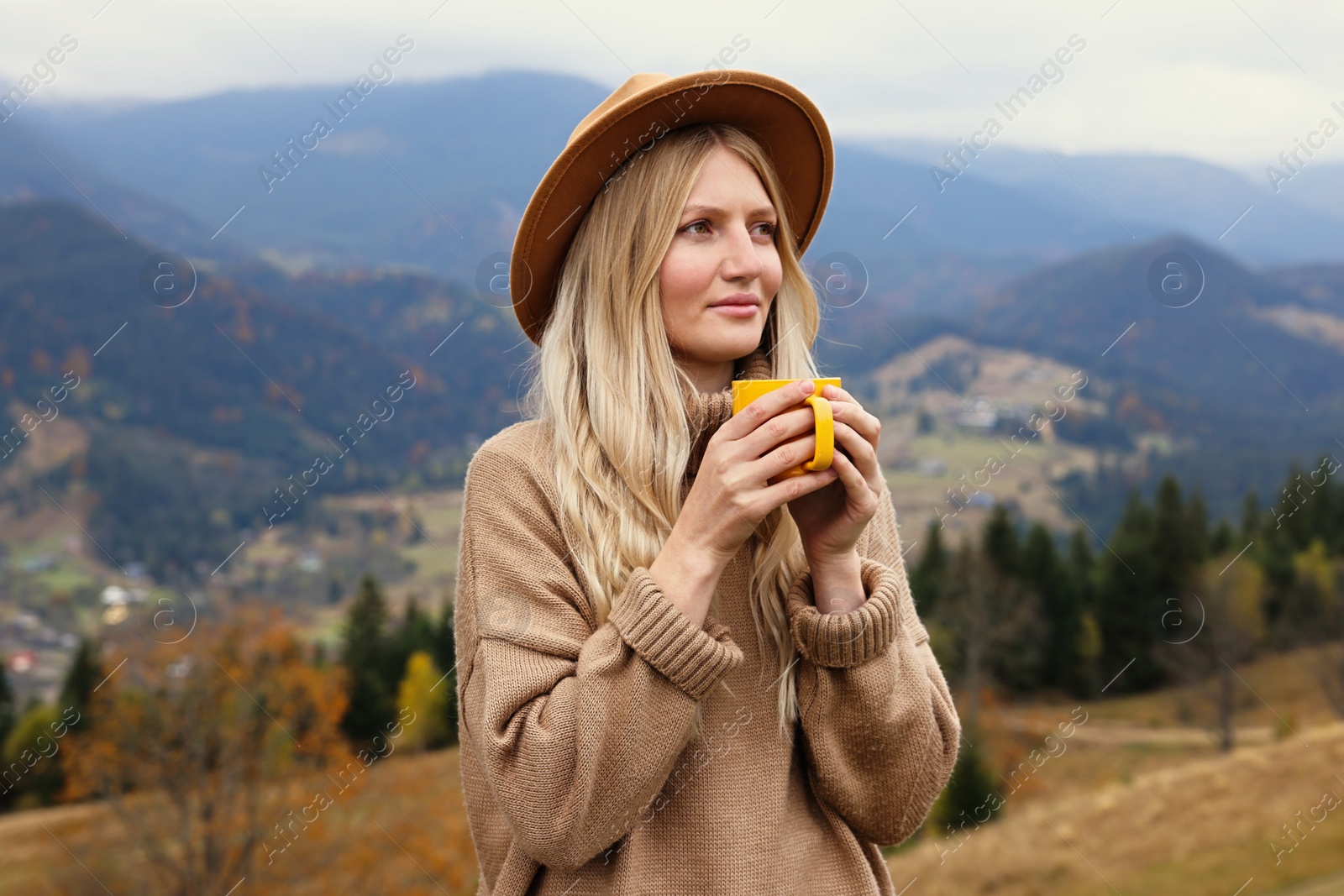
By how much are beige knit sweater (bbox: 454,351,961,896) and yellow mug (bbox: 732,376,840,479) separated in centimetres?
25

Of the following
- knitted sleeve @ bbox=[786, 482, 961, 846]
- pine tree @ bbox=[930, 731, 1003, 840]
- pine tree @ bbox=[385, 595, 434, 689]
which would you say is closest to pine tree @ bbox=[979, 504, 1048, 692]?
pine tree @ bbox=[930, 731, 1003, 840]

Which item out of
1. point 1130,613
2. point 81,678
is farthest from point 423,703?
point 1130,613

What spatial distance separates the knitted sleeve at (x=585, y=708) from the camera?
1.93 metres

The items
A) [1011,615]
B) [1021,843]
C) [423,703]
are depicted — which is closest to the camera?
[1021,843]

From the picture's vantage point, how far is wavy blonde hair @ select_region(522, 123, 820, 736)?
2.19 metres

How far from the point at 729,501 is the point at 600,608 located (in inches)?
14.9

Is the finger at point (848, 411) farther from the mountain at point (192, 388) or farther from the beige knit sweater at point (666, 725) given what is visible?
the mountain at point (192, 388)

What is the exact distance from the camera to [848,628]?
209 centimetres

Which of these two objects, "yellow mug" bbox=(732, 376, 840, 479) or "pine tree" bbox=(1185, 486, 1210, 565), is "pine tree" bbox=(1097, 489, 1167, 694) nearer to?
"pine tree" bbox=(1185, 486, 1210, 565)

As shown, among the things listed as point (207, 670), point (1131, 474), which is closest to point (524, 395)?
point (207, 670)

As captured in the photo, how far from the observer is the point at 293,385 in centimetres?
13462

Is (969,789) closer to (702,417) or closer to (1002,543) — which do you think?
(1002,543)

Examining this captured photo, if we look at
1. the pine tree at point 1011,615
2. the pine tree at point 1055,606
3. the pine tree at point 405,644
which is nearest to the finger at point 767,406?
the pine tree at point 405,644

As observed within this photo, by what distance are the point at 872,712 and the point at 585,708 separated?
61 centimetres
